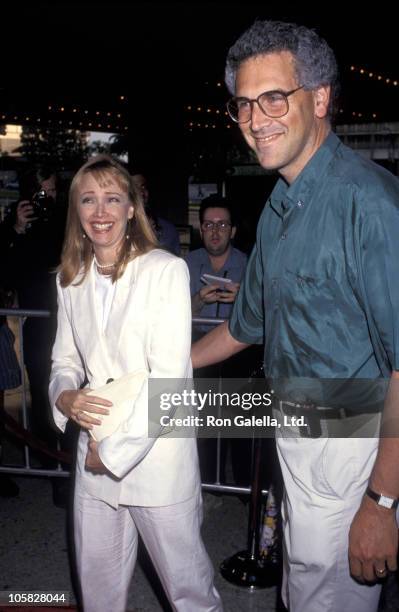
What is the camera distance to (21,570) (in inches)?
135

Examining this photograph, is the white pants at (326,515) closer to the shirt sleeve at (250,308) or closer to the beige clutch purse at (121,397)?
the shirt sleeve at (250,308)

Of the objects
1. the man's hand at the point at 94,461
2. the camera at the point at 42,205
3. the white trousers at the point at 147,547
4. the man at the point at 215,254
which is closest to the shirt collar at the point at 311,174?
the man's hand at the point at 94,461

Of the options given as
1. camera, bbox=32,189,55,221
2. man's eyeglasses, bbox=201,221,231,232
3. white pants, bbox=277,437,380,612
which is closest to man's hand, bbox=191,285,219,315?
man's eyeglasses, bbox=201,221,231,232

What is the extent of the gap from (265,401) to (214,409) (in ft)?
5.94

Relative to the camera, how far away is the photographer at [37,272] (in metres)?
4.14

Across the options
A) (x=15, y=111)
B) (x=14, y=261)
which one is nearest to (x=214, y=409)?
(x=14, y=261)

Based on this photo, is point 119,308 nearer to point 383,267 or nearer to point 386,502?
point 383,267

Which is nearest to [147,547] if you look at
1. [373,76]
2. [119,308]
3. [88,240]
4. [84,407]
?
[84,407]

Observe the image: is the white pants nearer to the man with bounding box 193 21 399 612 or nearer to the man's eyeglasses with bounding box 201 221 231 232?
the man with bounding box 193 21 399 612

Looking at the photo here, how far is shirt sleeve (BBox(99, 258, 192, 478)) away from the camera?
210cm

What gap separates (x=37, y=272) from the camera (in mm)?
4164

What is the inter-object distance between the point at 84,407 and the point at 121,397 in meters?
0.15

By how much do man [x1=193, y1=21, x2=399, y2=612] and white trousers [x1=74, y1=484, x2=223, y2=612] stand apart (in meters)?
0.51

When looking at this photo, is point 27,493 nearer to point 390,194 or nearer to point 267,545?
point 267,545
